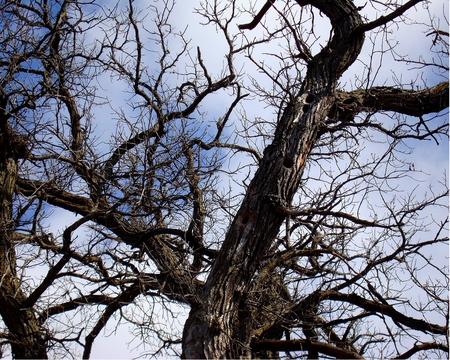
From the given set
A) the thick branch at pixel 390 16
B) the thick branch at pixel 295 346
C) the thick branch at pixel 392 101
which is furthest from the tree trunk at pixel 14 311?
the thick branch at pixel 390 16

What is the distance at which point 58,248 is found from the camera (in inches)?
213

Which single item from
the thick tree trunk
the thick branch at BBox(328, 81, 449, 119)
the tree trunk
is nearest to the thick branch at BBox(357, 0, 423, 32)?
the thick tree trunk

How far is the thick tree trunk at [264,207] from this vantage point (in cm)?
392

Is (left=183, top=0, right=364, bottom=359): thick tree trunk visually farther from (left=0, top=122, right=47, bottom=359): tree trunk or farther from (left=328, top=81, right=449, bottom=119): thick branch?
(left=0, top=122, right=47, bottom=359): tree trunk

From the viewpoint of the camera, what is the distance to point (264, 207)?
4352mm

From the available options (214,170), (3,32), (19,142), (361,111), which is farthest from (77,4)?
(361,111)

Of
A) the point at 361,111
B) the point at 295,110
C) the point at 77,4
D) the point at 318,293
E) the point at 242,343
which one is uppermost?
the point at 77,4

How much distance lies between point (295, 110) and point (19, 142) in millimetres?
3427

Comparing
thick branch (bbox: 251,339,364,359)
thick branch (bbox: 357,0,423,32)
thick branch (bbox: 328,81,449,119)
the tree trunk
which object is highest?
thick branch (bbox: 357,0,423,32)

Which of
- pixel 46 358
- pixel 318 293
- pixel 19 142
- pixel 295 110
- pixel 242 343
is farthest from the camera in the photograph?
pixel 19 142

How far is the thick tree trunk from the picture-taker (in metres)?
3.92

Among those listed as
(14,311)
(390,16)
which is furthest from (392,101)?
(14,311)

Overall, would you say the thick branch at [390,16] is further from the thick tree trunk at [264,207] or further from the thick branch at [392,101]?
the thick branch at [392,101]

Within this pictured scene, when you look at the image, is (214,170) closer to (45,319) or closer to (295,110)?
(295,110)
